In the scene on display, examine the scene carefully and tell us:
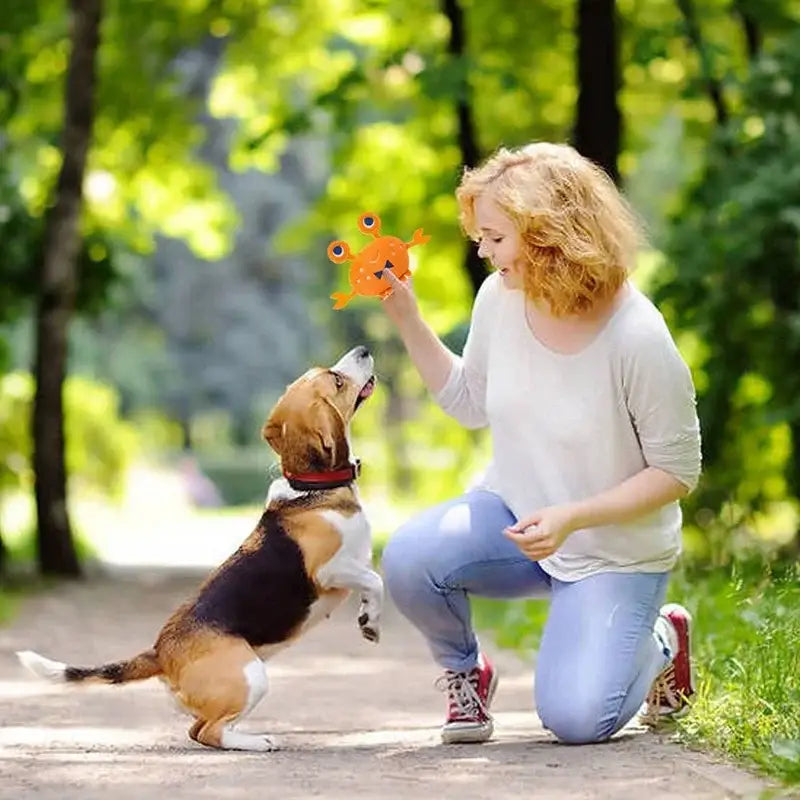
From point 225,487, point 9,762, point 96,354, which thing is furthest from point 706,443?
point 96,354

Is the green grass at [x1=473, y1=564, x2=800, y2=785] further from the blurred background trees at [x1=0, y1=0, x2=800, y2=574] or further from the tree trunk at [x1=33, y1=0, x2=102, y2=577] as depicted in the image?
the tree trunk at [x1=33, y1=0, x2=102, y2=577]

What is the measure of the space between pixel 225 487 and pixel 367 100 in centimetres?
2196

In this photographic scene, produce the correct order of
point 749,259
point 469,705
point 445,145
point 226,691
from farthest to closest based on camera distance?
point 445,145, point 749,259, point 469,705, point 226,691

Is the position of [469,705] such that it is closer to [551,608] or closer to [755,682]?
[551,608]

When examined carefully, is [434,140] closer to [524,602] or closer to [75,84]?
[75,84]

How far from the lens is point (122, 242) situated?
52.2 feet

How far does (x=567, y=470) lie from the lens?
5.86 m

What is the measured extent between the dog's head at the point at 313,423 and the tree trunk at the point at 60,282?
26.8 ft

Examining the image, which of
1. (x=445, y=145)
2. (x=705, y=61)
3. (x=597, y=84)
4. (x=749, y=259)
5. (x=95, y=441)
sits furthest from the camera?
(x=95, y=441)

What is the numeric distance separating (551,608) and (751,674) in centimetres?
66

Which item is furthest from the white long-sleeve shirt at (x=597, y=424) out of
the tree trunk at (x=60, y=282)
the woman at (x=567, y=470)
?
the tree trunk at (x=60, y=282)

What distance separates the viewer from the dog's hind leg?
558cm

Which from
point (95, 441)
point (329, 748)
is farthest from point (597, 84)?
point (95, 441)

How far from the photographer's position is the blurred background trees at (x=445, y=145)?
39.7 ft
